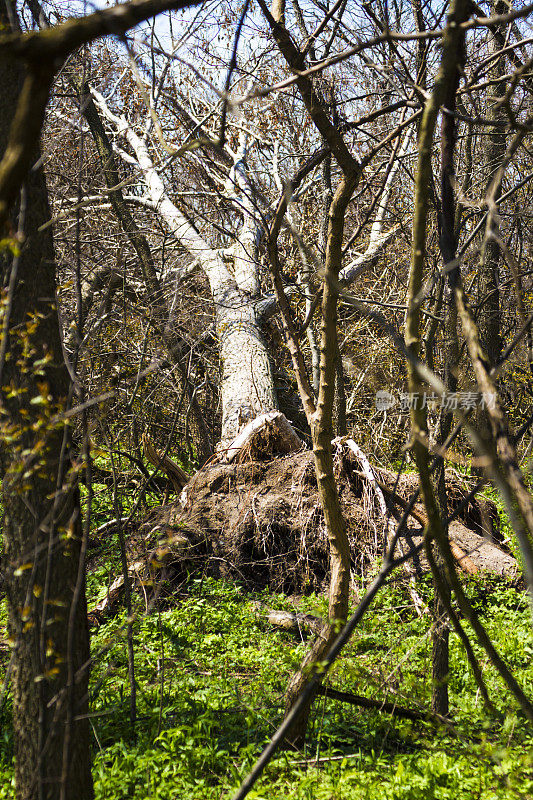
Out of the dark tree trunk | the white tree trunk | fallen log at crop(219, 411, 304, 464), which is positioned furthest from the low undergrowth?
the white tree trunk

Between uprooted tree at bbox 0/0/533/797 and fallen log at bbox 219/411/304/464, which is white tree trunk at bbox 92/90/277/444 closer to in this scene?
uprooted tree at bbox 0/0/533/797

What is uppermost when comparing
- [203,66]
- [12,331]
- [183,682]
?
[203,66]

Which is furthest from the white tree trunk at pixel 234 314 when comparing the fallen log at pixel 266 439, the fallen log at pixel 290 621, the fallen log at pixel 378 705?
the fallen log at pixel 378 705

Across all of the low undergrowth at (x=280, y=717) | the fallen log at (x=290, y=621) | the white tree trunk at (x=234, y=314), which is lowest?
the low undergrowth at (x=280, y=717)

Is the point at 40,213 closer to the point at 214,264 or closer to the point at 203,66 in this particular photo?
the point at 214,264

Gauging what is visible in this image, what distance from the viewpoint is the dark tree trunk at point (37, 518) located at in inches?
102

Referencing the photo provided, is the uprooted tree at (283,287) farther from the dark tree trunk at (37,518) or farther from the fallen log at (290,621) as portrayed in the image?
the fallen log at (290,621)

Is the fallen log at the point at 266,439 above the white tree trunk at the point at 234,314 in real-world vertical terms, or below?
below

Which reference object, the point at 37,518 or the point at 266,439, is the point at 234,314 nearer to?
the point at 266,439

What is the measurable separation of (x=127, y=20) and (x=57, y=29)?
149mm

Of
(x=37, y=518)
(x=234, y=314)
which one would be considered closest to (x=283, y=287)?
(x=37, y=518)

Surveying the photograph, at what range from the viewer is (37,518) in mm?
2547

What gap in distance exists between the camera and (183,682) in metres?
4.21

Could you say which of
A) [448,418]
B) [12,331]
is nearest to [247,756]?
[448,418]
